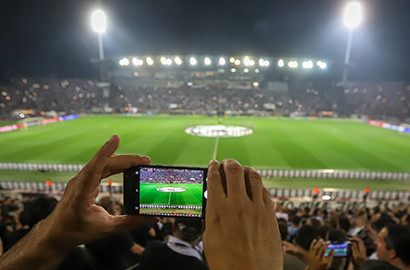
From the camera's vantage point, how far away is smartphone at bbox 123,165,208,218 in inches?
87.1

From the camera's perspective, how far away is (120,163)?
2062 millimetres

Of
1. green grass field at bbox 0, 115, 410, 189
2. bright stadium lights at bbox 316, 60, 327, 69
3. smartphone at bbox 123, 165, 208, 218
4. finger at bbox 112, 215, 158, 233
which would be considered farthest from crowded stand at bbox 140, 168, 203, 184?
bright stadium lights at bbox 316, 60, 327, 69

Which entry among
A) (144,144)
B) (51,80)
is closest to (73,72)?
(51,80)

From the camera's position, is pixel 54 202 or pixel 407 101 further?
pixel 407 101

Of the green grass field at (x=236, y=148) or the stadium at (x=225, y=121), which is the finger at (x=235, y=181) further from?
the green grass field at (x=236, y=148)

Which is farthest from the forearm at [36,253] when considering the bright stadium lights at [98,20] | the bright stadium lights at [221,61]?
the bright stadium lights at [221,61]

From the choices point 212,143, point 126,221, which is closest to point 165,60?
point 212,143

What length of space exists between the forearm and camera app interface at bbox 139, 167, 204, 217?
758mm

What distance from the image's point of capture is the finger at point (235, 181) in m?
1.17

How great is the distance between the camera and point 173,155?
71.5 feet

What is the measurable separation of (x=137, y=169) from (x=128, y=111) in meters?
61.5

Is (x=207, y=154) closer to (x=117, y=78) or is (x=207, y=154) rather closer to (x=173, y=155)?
(x=173, y=155)

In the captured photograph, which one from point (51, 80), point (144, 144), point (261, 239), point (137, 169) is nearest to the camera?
point (261, 239)

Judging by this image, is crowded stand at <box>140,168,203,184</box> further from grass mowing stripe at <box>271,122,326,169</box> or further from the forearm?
grass mowing stripe at <box>271,122,326,169</box>
